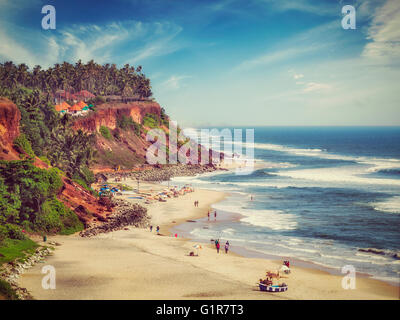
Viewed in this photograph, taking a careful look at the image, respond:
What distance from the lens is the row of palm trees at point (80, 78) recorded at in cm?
9394

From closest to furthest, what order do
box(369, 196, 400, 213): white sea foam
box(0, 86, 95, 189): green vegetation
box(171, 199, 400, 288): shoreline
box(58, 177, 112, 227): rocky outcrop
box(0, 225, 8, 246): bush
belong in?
box(0, 225, 8, 246): bush < box(171, 199, 400, 288): shoreline < box(58, 177, 112, 227): rocky outcrop < box(0, 86, 95, 189): green vegetation < box(369, 196, 400, 213): white sea foam

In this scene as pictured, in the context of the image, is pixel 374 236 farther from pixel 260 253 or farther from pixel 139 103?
pixel 139 103

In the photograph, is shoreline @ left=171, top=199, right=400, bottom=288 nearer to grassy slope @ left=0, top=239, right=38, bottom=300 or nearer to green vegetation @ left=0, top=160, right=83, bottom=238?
green vegetation @ left=0, top=160, right=83, bottom=238

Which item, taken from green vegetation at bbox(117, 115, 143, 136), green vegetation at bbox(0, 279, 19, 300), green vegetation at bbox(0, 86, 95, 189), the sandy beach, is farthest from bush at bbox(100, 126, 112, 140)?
green vegetation at bbox(0, 279, 19, 300)

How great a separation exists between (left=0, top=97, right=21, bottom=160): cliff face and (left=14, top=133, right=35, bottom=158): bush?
0.46m

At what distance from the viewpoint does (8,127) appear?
126 feet

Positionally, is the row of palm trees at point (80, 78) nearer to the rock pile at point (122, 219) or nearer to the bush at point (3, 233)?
the rock pile at point (122, 219)

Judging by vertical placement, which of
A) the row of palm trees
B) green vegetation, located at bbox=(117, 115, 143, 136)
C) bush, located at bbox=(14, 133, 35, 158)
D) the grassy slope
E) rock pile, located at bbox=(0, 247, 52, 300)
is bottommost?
rock pile, located at bbox=(0, 247, 52, 300)

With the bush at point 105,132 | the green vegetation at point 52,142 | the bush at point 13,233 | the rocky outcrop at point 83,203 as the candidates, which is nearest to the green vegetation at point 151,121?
the bush at point 105,132

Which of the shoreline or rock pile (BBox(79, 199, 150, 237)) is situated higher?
rock pile (BBox(79, 199, 150, 237))

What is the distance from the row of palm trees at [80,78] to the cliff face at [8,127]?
178 ft

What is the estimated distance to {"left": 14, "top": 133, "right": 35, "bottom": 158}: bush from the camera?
38.9 m

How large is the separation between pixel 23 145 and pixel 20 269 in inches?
838
